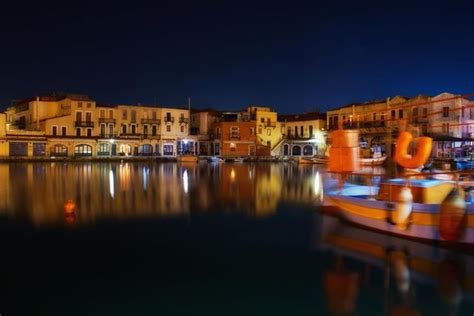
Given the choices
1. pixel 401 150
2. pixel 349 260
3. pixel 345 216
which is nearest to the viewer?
pixel 349 260

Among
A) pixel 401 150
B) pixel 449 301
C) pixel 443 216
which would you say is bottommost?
pixel 449 301

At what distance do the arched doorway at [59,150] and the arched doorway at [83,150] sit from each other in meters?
1.50

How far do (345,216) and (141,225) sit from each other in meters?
6.45

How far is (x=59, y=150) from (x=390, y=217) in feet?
179

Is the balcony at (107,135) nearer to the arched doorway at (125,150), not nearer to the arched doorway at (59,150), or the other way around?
the arched doorway at (125,150)

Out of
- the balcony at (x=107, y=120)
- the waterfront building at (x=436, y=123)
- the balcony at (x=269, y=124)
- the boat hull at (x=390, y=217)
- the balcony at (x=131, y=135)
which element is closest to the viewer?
the boat hull at (x=390, y=217)

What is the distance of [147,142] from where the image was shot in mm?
66812

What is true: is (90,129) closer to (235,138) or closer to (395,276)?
(235,138)

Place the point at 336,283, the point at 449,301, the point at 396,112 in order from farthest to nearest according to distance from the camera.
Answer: the point at 396,112 → the point at 336,283 → the point at 449,301

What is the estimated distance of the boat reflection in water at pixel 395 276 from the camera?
25.3 feet

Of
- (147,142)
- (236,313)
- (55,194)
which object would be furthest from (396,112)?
(236,313)

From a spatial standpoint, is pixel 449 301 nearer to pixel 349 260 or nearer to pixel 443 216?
pixel 349 260

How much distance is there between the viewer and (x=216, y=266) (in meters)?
9.90

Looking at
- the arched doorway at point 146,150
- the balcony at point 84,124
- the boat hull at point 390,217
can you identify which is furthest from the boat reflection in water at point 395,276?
the arched doorway at point 146,150
